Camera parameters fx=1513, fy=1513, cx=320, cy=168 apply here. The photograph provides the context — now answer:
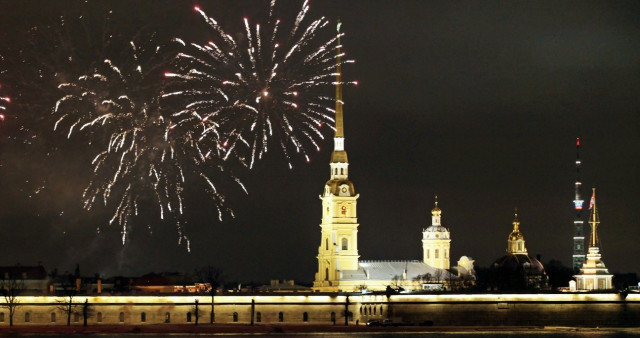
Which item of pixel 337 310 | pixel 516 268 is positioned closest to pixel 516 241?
pixel 516 268

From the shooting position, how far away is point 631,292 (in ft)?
382

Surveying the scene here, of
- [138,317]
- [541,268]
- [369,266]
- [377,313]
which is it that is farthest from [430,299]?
[541,268]

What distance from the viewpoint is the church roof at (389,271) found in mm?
148125

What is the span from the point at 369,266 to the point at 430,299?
3444cm

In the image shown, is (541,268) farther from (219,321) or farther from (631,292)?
(219,321)

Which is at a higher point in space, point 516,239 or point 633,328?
point 516,239

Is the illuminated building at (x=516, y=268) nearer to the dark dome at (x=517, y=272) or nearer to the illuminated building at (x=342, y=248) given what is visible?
the dark dome at (x=517, y=272)

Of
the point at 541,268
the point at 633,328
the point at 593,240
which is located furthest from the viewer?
the point at 541,268

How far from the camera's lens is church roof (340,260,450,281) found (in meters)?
148

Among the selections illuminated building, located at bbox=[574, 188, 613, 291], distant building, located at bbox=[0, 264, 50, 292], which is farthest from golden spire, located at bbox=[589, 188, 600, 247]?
distant building, located at bbox=[0, 264, 50, 292]

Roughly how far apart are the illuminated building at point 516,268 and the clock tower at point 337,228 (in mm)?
14473

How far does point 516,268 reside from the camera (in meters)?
157

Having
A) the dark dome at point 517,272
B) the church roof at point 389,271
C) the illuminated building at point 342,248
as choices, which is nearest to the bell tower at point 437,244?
the church roof at point 389,271

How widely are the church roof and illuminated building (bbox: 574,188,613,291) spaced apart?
73.6ft
